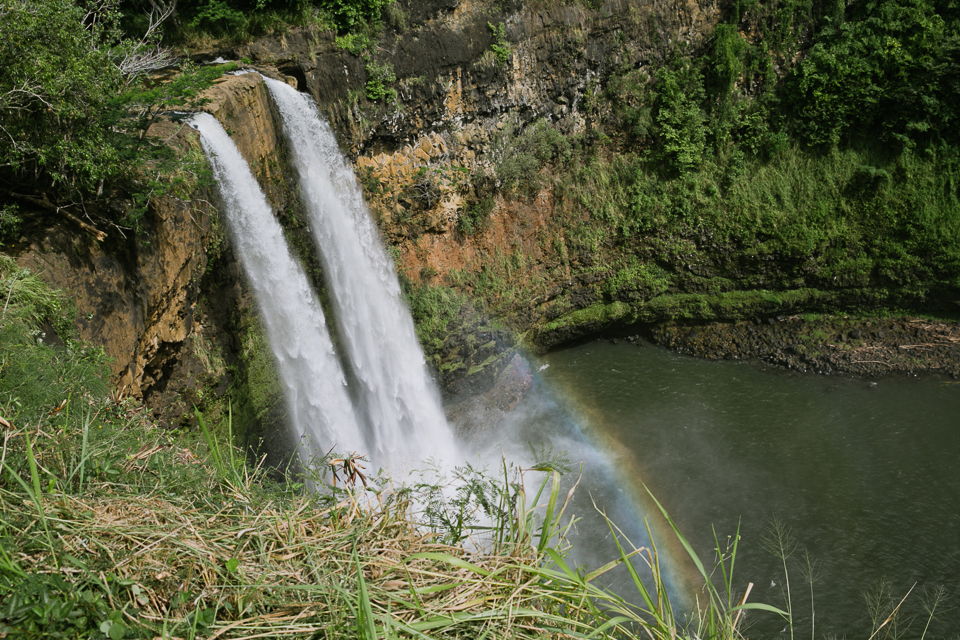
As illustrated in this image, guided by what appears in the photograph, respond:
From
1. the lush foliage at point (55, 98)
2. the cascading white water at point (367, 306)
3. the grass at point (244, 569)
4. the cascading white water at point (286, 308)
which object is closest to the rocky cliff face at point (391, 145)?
the cascading white water at point (286, 308)

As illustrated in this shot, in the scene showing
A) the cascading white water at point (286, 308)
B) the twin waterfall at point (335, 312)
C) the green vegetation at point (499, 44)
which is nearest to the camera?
the cascading white water at point (286, 308)

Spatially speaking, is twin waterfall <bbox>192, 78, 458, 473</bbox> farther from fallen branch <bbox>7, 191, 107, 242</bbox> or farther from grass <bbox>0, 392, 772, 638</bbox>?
grass <bbox>0, 392, 772, 638</bbox>

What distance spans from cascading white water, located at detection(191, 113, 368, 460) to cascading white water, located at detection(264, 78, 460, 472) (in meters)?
0.98

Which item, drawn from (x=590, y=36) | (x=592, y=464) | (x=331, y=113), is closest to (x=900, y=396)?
(x=592, y=464)

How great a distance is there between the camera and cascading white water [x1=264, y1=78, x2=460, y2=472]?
11734mm

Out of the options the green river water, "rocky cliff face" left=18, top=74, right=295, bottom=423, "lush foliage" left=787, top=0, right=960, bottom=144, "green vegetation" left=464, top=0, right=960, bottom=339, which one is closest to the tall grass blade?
"rocky cliff face" left=18, top=74, right=295, bottom=423

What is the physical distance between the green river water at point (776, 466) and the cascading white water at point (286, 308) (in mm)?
4955

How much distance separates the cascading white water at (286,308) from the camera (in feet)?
29.7

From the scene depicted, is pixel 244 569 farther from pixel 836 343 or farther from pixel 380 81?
pixel 836 343

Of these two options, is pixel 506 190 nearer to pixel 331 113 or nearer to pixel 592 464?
pixel 331 113

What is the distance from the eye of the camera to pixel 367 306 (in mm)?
12688

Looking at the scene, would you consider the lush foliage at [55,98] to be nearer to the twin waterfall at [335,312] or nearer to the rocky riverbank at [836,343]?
the twin waterfall at [335,312]

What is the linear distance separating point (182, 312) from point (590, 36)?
12666mm

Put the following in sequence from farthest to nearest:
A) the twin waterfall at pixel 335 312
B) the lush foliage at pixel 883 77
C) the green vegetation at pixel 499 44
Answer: the lush foliage at pixel 883 77, the green vegetation at pixel 499 44, the twin waterfall at pixel 335 312
